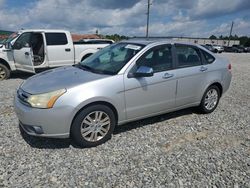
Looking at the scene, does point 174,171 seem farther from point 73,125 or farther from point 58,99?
point 58,99

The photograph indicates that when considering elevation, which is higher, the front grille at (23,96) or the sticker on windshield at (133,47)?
the sticker on windshield at (133,47)

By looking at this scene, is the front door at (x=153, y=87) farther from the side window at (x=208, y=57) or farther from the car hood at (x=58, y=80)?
the side window at (x=208, y=57)

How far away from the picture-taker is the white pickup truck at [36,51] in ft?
26.4

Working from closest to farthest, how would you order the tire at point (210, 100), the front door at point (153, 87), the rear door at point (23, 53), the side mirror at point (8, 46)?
1. the front door at point (153, 87)
2. the tire at point (210, 100)
3. the rear door at point (23, 53)
4. the side mirror at point (8, 46)

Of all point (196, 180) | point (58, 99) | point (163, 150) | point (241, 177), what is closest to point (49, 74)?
point (58, 99)

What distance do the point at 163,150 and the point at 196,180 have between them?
0.75 m

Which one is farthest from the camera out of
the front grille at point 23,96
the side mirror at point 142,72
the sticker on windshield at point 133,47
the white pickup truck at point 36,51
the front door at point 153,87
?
the white pickup truck at point 36,51

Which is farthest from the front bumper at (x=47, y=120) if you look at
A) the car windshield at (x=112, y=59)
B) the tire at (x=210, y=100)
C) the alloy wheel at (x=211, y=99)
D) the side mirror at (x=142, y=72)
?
the alloy wheel at (x=211, y=99)

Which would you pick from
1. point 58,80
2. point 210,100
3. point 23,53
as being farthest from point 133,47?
point 23,53

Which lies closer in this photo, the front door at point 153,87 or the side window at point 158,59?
the front door at point 153,87

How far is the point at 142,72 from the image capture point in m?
3.47

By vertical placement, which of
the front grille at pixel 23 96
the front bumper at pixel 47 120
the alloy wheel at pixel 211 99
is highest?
the front grille at pixel 23 96

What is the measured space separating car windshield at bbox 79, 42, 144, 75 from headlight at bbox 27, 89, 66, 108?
85 cm

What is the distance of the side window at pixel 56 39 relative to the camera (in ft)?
27.5
